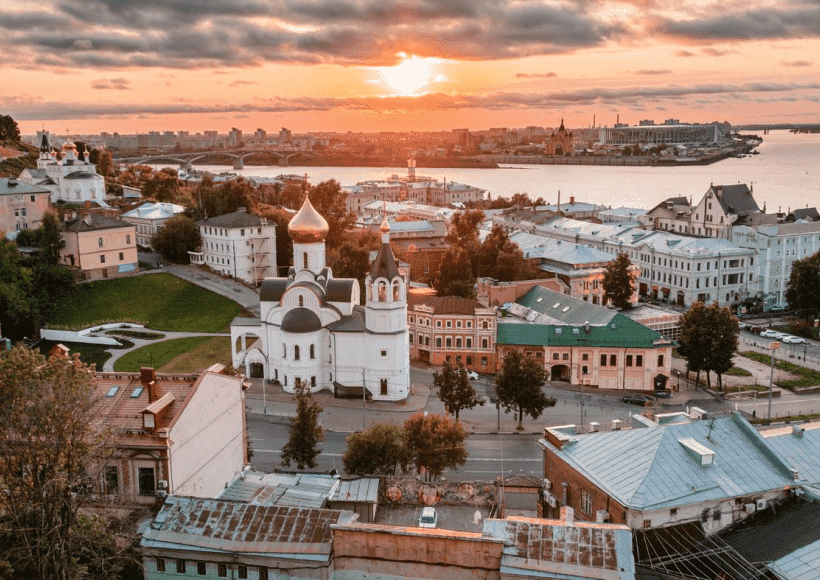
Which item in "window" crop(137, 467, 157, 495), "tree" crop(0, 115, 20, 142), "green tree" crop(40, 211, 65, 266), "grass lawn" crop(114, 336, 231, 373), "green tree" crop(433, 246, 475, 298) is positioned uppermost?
"tree" crop(0, 115, 20, 142)

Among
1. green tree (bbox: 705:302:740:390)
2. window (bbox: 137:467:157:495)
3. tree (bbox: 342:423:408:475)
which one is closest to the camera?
window (bbox: 137:467:157:495)

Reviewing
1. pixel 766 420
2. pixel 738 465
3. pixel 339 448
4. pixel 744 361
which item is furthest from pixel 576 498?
pixel 744 361

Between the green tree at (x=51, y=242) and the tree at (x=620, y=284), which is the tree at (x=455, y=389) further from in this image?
the green tree at (x=51, y=242)

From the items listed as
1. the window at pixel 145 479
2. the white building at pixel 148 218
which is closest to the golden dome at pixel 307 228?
the window at pixel 145 479

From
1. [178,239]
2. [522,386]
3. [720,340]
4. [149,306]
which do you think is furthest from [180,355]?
[720,340]

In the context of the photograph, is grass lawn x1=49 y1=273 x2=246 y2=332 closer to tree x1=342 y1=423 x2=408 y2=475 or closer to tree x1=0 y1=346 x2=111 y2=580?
tree x1=342 y1=423 x2=408 y2=475

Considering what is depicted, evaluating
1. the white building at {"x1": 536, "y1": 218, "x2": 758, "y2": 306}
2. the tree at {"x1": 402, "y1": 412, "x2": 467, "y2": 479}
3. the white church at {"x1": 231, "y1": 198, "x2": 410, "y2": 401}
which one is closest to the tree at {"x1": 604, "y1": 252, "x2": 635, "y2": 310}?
the white building at {"x1": 536, "y1": 218, "x2": 758, "y2": 306}

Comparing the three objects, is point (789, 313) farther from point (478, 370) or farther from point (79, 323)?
point (79, 323)
